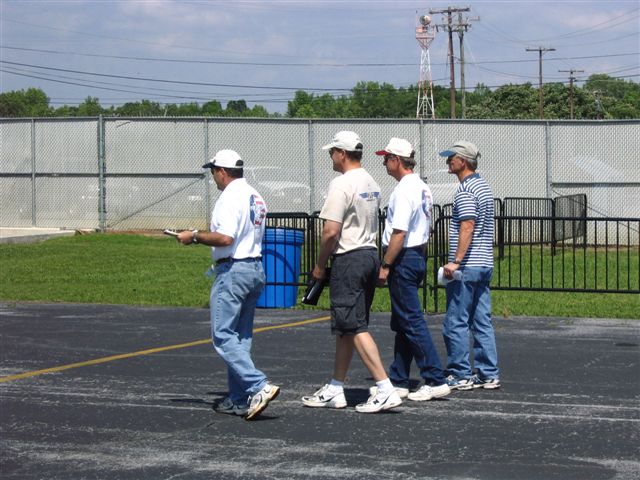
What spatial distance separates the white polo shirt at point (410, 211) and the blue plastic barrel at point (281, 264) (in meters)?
5.95

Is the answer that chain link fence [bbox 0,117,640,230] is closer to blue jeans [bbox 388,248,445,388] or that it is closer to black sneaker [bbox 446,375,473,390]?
black sneaker [bbox 446,375,473,390]

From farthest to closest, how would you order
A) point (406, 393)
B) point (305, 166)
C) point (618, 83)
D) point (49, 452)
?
point (618, 83), point (305, 166), point (406, 393), point (49, 452)

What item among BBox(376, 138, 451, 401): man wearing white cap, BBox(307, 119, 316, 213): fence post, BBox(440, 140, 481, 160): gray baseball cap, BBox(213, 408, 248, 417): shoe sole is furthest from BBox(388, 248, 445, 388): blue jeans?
BBox(307, 119, 316, 213): fence post

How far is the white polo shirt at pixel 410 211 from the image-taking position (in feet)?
27.3

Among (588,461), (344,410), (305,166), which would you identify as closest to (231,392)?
(344,410)

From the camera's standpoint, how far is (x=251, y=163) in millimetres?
26703

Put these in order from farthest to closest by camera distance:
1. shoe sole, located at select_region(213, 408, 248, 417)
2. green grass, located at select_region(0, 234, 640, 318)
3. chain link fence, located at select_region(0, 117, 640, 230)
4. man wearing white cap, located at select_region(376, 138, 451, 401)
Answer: chain link fence, located at select_region(0, 117, 640, 230), green grass, located at select_region(0, 234, 640, 318), man wearing white cap, located at select_region(376, 138, 451, 401), shoe sole, located at select_region(213, 408, 248, 417)

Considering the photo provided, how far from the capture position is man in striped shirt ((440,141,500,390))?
882cm

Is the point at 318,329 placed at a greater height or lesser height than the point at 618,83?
lesser

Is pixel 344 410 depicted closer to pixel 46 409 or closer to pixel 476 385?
pixel 476 385

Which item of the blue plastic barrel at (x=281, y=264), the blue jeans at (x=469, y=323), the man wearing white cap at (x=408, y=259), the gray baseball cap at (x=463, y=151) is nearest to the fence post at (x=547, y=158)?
the blue plastic barrel at (x=281, y=264)

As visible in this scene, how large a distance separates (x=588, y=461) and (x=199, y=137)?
20.8 metres

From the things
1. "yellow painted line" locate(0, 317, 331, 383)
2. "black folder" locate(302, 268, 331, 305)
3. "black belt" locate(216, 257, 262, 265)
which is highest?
"black belt" locate(216, 257, 262, 265)

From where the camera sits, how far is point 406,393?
340 inches
